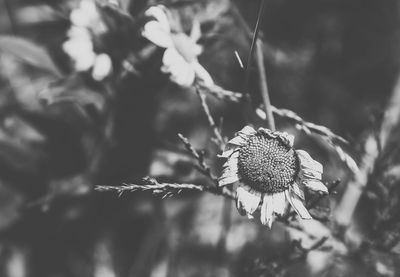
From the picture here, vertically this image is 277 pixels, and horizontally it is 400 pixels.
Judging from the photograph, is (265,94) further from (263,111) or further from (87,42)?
(87,42)

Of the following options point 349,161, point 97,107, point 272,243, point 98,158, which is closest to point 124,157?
point 98,158

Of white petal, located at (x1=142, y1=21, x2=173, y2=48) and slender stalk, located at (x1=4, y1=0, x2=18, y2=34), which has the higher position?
white petal, located at (x1=142, y1=21, x2=173, y2=48)


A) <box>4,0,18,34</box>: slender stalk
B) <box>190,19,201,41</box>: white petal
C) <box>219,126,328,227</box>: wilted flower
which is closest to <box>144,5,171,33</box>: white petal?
<box>190,19,201,41</box>: white petal

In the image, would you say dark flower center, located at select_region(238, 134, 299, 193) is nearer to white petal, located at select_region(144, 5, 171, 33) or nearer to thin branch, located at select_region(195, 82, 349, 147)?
thin branch, located at select_region(195, 82, 349, 147)

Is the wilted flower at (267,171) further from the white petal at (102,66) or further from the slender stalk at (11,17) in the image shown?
the slender stalk at (11,17)

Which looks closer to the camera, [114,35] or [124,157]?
[114,35]

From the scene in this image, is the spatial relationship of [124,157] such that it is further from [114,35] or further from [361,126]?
[361,126]

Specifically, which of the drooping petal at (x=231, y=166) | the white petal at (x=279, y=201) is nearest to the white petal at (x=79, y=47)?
the drooping petal at (x=231, y=166)
